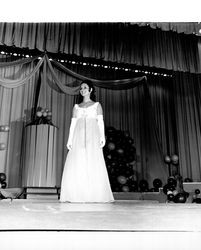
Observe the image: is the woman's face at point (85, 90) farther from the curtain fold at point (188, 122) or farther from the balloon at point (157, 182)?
the curtain fold at point (188, 122)

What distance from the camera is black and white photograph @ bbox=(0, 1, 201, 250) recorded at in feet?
3.84

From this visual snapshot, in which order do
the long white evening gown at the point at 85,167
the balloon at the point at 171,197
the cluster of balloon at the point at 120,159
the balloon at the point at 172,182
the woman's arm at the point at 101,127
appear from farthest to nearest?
the cluster of balloon at the point at 120,159 → the balloon at the point at 172,182 → the balloon at the point at 171,197 → the woman's arm at the point at 101,127 → the long white evening gown at the point at 85,167

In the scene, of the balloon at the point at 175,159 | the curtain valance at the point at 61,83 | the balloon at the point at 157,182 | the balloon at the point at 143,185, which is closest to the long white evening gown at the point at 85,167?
the curtain valance at the point at 61,83

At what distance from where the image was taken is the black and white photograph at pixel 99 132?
3.84ft

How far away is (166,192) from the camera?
612 cm

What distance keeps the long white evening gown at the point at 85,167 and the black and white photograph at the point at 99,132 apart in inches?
0.5

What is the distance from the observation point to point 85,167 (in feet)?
12.6

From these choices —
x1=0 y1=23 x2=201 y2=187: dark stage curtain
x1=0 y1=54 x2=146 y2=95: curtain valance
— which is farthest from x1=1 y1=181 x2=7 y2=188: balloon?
x1=0 y1=54 x2=146 y2=95: curtain valance

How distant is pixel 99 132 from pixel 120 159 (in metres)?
2.87

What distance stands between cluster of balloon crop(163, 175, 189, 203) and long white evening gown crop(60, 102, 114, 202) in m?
2.29

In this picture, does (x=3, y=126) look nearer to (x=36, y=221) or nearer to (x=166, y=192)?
(x=166, y=192)

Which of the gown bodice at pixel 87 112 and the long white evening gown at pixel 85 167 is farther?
the gown bodice at pixel 87 112

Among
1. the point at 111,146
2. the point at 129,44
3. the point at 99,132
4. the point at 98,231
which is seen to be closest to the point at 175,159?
the point at 111,146

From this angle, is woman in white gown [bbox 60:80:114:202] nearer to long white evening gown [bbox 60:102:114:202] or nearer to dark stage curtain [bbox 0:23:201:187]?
long white evening gown [bbox 60:102:114:202]
